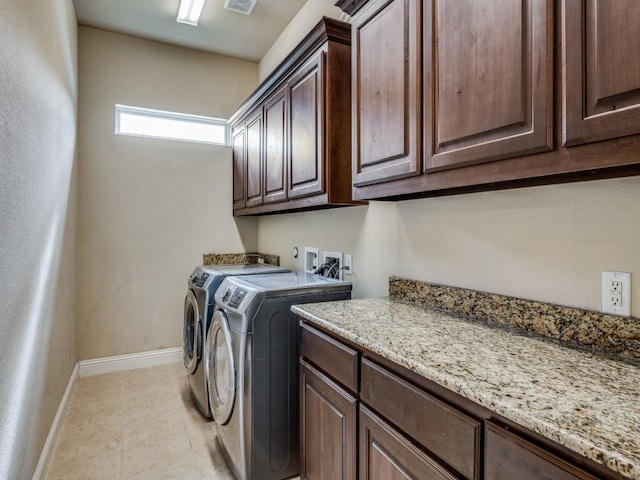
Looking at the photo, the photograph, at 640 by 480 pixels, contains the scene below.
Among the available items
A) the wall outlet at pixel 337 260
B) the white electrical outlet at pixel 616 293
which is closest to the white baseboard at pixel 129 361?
the wall outlet at pixel 337 260

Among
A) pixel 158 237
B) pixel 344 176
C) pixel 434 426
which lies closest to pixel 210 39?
pixel 158 237

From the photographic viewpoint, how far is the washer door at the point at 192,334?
2547mm

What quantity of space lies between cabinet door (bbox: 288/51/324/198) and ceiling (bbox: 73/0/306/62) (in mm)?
1118

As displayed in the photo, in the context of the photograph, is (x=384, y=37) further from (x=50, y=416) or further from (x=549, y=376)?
(x=50, y=416)

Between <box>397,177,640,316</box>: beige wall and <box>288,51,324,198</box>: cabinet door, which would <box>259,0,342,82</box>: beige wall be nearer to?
<box>288,51,324,198</box>: cabinet door

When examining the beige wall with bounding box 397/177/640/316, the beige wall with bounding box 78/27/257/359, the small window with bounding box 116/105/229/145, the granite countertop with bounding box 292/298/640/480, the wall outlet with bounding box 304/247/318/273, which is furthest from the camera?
the small window with bounding box 116/105/229/145

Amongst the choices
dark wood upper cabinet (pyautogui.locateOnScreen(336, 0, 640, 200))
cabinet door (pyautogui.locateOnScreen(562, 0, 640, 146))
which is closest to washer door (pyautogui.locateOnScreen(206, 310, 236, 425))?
dark wood upper cabinet (pyautogui.locateOnScreen(336, 0, 640, 200))

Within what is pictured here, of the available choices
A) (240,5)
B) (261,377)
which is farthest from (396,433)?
(240,5)

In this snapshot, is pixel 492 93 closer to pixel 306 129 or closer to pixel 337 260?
pixel 306 129

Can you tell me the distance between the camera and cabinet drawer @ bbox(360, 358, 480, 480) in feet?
2.83

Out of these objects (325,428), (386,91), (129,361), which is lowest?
(129,361)

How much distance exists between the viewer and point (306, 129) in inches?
83.4

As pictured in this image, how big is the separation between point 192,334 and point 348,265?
1348 millimetres

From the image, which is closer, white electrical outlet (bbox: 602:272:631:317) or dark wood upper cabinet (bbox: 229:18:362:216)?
white electrical outlet (bbox: 602:272:631:317)
